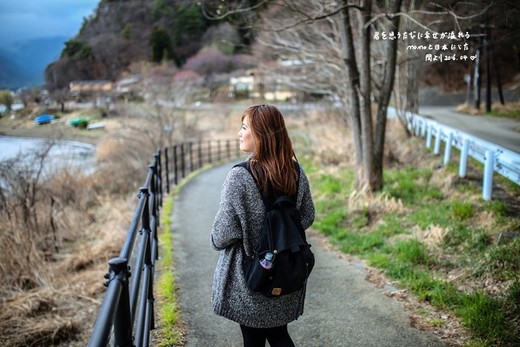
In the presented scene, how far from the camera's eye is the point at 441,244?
4.77 metres

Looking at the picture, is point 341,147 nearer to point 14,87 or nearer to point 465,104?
point 465,104

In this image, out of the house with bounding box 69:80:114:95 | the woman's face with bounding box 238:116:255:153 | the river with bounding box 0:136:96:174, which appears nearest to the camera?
the woman's face with bounding box 238:116:255:153

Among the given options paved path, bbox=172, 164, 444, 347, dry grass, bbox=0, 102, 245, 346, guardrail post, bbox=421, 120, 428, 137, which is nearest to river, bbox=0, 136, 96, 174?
dry grass, bbox=0, 102, 245, 346

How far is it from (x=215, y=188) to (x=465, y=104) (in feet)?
43.9

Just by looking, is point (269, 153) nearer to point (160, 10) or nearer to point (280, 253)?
point (280, 253)

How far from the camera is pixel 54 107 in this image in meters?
16.5

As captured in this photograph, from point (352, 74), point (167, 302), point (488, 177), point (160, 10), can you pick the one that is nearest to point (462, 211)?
point (488, 177)

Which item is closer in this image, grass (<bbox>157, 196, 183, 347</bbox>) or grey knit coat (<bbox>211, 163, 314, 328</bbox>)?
grey knit coat (<bbox>211, 163, 314, 328</bbox>)

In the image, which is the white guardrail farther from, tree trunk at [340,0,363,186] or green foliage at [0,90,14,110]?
green foliage at [0,90,14,110]

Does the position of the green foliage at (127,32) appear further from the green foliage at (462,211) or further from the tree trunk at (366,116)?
the green foliage at (462,211)

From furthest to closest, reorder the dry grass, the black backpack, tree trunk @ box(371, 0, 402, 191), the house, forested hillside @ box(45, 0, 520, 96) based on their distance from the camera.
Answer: the house < forested hillside @ box(45, 0, 520, 96) < tree trunk @ box(371, 0, 402, 191) < the dry grass < the black backpack

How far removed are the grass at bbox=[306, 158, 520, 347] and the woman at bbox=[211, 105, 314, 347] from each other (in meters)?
1.89

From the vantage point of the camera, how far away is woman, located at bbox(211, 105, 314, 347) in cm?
204

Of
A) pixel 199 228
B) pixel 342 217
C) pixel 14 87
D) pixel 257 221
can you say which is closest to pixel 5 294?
pixel 199 228
